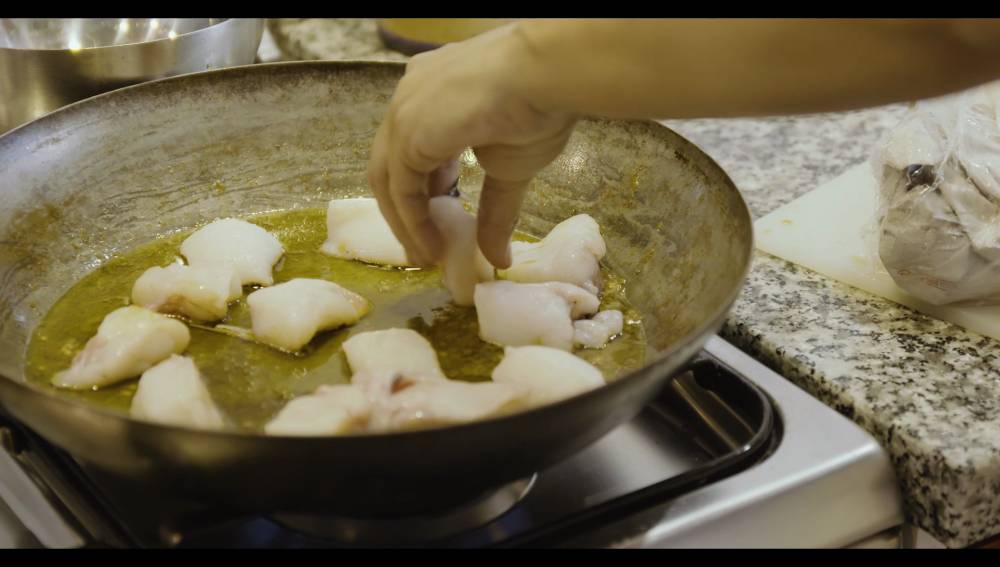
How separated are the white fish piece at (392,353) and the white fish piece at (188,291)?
16 cm

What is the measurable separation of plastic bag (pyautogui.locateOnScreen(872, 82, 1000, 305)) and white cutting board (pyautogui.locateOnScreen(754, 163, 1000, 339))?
3 cm

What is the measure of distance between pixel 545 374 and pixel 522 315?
0.46 feet

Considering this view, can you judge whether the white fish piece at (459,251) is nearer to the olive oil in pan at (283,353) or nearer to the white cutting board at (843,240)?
the olive oil in pan at (283,353)

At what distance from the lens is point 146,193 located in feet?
4.04

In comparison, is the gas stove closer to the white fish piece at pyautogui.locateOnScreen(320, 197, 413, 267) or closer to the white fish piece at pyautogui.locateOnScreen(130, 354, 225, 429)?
the white fish piece at pyautogui.locateOnScreen(130, 354, 225, 429)

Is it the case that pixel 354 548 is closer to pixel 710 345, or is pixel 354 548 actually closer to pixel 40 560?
pixel 40 560

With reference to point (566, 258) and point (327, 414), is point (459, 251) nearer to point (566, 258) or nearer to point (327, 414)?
point (566, 258)

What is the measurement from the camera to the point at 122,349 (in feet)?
3.09

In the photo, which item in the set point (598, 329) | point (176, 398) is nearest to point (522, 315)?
point (598, 329)

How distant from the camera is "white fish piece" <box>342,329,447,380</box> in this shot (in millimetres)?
924

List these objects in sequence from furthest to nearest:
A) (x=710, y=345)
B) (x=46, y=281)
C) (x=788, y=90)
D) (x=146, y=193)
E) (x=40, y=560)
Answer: (x=146, y=193)
(x=46, y=281)
(x=710, y=345)
(x=40, y=560)
(x=788, y=90)

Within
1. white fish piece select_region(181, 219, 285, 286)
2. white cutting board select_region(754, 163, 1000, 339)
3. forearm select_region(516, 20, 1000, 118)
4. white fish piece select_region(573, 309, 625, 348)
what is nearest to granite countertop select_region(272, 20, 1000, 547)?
white cutting board select_region(754, 163, 1000, 339)

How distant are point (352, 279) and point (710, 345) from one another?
16.3 inches

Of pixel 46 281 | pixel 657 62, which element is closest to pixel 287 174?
pixel 46 281
